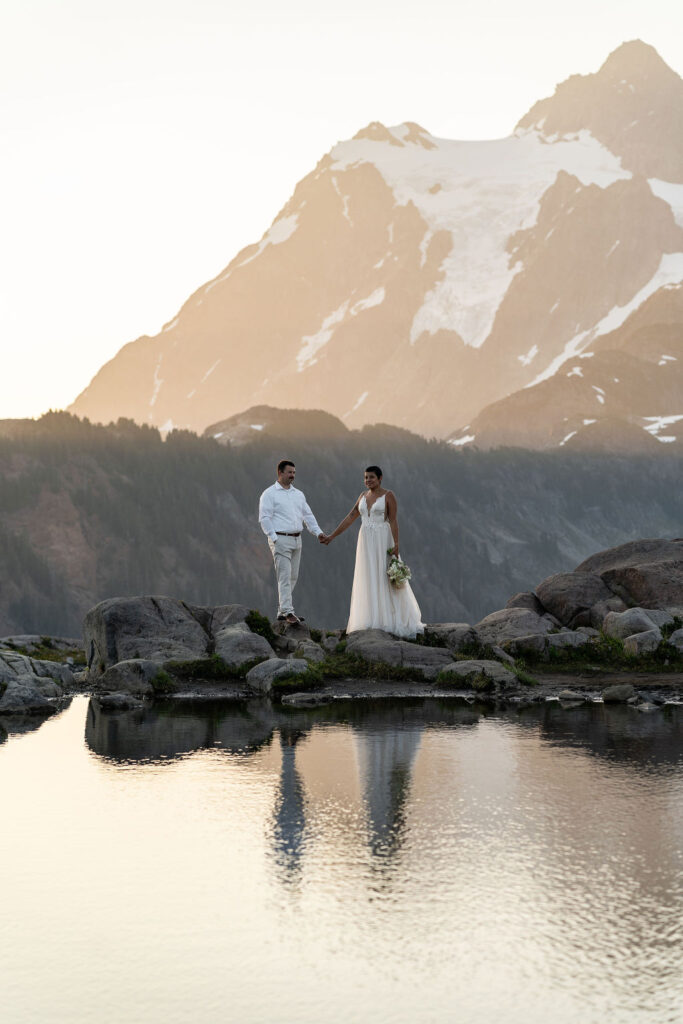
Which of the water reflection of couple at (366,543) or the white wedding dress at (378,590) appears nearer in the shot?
the water reflection of couple at (366,543)

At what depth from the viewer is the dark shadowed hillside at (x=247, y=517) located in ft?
354

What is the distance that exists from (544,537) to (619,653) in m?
139

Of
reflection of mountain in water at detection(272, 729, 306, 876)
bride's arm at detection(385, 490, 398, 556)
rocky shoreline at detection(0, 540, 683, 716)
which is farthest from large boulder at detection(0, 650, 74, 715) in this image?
reflection of mountain in water at detection(272, 729, 306, 876)

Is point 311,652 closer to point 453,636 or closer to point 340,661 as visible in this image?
point 340,661

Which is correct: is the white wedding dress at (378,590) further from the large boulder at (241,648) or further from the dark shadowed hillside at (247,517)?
the dark shadowed hillside at (247,517)

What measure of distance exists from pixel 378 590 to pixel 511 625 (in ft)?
12.1

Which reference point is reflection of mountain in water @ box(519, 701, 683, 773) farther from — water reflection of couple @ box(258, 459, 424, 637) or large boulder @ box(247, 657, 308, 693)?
water reflection of couple @ box(258, 459, 424, 637)

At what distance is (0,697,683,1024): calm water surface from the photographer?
570cm

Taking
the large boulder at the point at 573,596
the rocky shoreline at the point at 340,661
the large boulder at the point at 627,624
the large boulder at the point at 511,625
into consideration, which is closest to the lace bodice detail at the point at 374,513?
the rocky shoreline at the point at 340,661

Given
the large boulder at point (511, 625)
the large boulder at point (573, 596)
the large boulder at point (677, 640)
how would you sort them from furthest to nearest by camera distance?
the large boulder at point (573, 596) → the large boulder at point (511, 625) → the large boulder at point (677, 640)

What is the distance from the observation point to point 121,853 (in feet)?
26.9

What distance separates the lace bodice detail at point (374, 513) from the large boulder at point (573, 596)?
5937 mm

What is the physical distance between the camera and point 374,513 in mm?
19656

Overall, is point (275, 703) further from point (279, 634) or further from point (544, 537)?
point (544, 537)
